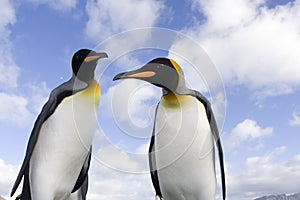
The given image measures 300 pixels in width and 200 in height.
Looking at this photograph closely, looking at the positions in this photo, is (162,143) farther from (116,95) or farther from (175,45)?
(175,45)

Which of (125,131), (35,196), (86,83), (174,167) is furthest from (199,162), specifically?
(35,196)

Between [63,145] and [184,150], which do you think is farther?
[63,145]

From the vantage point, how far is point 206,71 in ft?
10.9

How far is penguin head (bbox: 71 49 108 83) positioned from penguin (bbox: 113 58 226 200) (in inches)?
20.4

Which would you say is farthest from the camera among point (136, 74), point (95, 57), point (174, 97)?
point (95, 57)

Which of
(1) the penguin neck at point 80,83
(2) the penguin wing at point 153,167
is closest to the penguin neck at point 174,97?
(2) the penguin wing at point 153,167

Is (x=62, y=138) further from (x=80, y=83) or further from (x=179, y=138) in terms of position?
(x=179, y=138)

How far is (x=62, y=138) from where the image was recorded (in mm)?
3654

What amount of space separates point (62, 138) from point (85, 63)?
30.3 inches

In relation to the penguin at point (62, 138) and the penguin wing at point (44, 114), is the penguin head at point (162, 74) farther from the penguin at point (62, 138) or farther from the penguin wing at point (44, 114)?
the penguin wing at point (44, 114)

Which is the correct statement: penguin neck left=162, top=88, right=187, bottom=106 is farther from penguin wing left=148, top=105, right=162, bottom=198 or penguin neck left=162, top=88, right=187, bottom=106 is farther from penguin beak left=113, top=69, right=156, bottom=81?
penguin wing left=148, top=105, right=162, bottom=198

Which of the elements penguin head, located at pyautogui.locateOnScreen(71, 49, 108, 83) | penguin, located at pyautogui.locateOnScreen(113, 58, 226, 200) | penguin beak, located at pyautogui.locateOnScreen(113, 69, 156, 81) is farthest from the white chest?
penguin, located at pyautogui.locateOnScreen(113, 58, 226, 200)

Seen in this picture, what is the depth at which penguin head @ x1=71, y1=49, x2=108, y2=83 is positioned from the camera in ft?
12.4

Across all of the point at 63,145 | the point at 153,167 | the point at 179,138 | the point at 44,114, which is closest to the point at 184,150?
the point at 179,138
